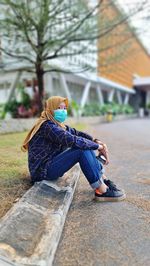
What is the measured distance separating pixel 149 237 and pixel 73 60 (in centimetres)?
1448

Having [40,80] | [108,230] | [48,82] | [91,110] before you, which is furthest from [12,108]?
[108,230]

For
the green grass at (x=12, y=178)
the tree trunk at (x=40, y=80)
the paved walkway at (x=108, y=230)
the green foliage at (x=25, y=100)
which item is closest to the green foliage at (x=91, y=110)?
the green foliage at (x=25, y=100)

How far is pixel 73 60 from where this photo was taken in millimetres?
16734

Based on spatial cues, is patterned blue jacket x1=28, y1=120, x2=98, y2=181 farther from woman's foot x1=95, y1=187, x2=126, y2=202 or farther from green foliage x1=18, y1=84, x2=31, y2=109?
green foliage x1=18, y1=84, x2=31, y2=109

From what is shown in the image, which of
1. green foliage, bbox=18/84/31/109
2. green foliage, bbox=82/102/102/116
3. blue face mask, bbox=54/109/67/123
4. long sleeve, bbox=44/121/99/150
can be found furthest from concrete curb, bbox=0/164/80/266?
green foliage, bbox=82/102/102/116

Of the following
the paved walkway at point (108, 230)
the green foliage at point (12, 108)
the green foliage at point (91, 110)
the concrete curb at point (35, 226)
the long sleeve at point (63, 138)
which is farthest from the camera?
the green foliage at point (91, 110)

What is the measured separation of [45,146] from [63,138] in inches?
11.6

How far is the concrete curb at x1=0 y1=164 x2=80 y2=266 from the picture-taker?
2.35m

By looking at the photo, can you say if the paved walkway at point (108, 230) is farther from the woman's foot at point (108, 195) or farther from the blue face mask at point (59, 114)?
the blue face mask at point (59, 114)

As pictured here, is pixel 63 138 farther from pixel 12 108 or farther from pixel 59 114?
pixel 12 108

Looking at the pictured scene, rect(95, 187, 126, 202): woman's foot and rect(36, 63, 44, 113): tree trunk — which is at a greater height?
rect(36, 63, 44, 113): tree trunk

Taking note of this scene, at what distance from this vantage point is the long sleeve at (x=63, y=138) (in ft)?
12.2

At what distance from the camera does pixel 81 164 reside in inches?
148

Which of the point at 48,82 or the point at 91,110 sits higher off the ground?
the point at 48,82
